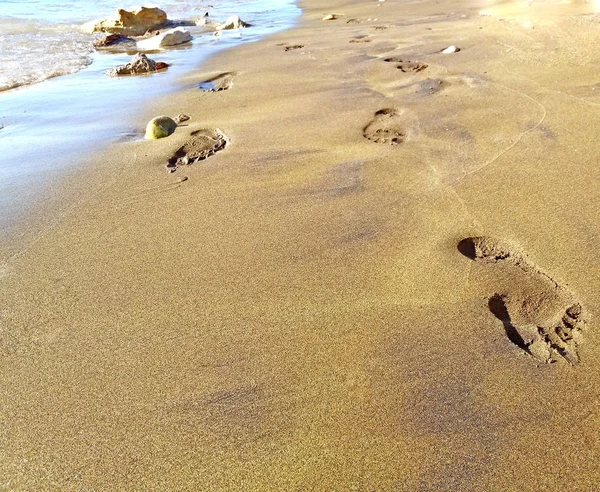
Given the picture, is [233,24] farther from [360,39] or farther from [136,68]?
[136,68]

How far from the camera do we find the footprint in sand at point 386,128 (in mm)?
2807

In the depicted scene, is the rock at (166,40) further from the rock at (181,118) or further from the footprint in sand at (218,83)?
the rock at (181,118)

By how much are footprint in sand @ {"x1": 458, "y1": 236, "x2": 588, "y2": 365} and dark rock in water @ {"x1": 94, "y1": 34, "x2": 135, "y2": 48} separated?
718 cm

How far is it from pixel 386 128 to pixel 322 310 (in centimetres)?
171

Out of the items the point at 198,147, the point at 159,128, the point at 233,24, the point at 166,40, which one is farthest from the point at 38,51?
the point at 198,147

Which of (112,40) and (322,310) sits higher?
(322,310)

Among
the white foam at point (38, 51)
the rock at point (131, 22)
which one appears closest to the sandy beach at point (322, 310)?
the white foam at point (38, 51)

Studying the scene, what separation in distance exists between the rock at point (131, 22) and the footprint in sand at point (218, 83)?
439cm

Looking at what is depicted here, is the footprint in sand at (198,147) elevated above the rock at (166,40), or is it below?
above

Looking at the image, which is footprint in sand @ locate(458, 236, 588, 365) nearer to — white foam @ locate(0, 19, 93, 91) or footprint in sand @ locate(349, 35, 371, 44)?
footprint in sand @ locate(349, 35, 371, 44)

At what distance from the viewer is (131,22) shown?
8.25 meters

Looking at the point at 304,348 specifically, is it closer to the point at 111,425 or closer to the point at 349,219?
the point at 111,425

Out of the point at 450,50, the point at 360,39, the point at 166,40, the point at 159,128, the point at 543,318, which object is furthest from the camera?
the point at 166,40

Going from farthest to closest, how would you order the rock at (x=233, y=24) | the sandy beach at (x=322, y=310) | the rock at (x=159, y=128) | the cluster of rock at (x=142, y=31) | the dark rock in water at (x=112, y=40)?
the rock at (x=233, y=24) → the dark rock in water at (x=112, y=40) → the cluster of rock at (x=142, y=31) → the rock at (x=159, y=128) → the sandy beach at (x=322, y=310)
